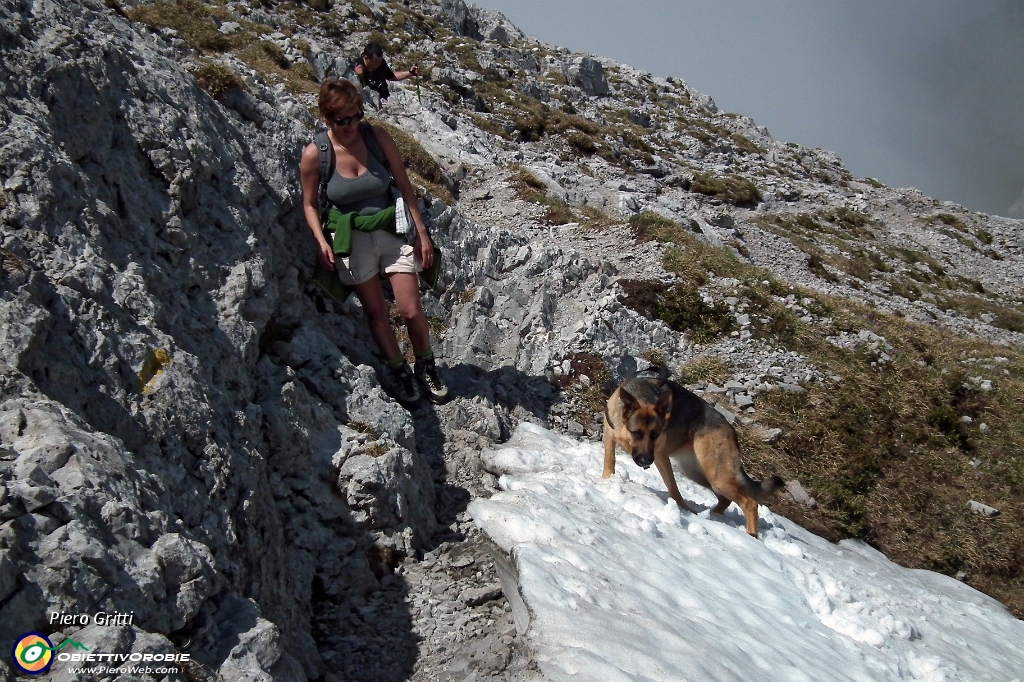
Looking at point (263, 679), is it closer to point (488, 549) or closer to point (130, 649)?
point (130, 649)

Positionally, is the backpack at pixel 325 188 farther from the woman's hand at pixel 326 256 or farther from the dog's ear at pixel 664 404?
the dog's ear at pixel 664 404

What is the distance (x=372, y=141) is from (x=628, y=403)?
12.1 ft

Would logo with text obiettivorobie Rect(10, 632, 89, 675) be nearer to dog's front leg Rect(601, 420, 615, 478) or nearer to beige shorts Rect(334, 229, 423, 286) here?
beige shorts Rect(334, 229, 423, 286)

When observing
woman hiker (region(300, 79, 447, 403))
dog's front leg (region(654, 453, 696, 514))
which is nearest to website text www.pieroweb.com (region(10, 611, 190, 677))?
woman hiker (region(300, 79, 447, 403))

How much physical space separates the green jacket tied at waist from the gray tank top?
8 cm

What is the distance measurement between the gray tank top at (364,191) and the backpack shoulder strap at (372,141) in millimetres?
45

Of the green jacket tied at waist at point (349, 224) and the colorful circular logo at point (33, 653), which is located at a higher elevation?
the green jacket tied at waist at point (349, 224)

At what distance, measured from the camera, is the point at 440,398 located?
714 centimetres

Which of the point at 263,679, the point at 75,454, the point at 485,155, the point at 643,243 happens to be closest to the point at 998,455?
the point at 643,243

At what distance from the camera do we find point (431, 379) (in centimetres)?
707

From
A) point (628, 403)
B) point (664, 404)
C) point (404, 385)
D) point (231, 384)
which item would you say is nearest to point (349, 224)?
point (404, 385)

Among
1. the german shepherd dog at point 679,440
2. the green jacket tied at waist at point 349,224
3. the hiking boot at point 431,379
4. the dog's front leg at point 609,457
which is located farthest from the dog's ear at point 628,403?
the green jacket tied at waist at point 349,224

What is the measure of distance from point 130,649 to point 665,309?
10.1 meters

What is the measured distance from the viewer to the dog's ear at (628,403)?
21.7 feet
